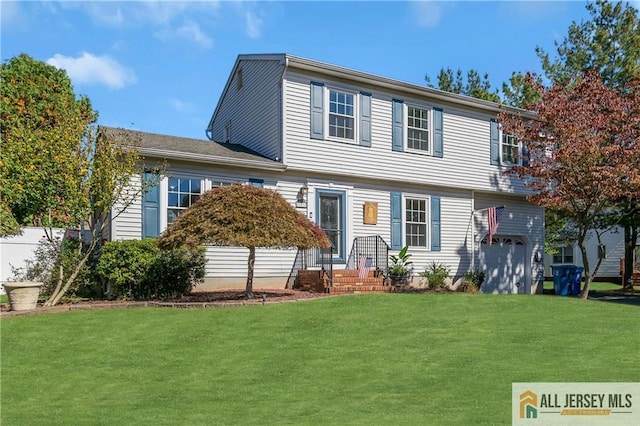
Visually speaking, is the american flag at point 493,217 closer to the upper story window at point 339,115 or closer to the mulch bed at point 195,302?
A: the upper story window at point 339,115

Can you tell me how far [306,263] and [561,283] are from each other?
34.0 feet

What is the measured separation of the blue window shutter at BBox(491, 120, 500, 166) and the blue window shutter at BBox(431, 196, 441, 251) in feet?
10.1

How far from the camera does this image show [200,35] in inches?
438

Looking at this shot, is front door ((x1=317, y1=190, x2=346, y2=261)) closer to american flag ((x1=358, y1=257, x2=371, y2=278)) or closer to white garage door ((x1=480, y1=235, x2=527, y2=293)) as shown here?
american flag ((x1=358, y1=257, x2=371, y2=278))

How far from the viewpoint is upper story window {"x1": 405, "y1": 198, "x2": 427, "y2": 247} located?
18.0 meters

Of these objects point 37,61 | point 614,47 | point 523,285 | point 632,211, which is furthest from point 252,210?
point 614,47

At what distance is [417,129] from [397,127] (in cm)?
90

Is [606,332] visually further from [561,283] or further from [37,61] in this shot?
[37,61]

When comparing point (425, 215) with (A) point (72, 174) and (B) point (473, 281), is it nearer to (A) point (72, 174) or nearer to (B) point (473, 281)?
(B) point (473, 281)

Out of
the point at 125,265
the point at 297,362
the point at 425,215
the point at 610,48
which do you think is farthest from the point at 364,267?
the point at 610,48

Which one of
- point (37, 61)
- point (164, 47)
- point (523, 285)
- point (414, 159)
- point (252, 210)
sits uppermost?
point (37, 61)

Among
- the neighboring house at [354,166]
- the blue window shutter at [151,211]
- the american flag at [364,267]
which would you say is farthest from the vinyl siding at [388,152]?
the blue window shutter at [151,211]

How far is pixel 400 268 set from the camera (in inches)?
660

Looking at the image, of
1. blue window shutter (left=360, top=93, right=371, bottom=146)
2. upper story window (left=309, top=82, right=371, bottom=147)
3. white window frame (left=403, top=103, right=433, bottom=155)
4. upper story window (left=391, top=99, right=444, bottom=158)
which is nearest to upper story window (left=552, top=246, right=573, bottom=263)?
upper story window (left=391, top=99, right=444, bottom=158)
